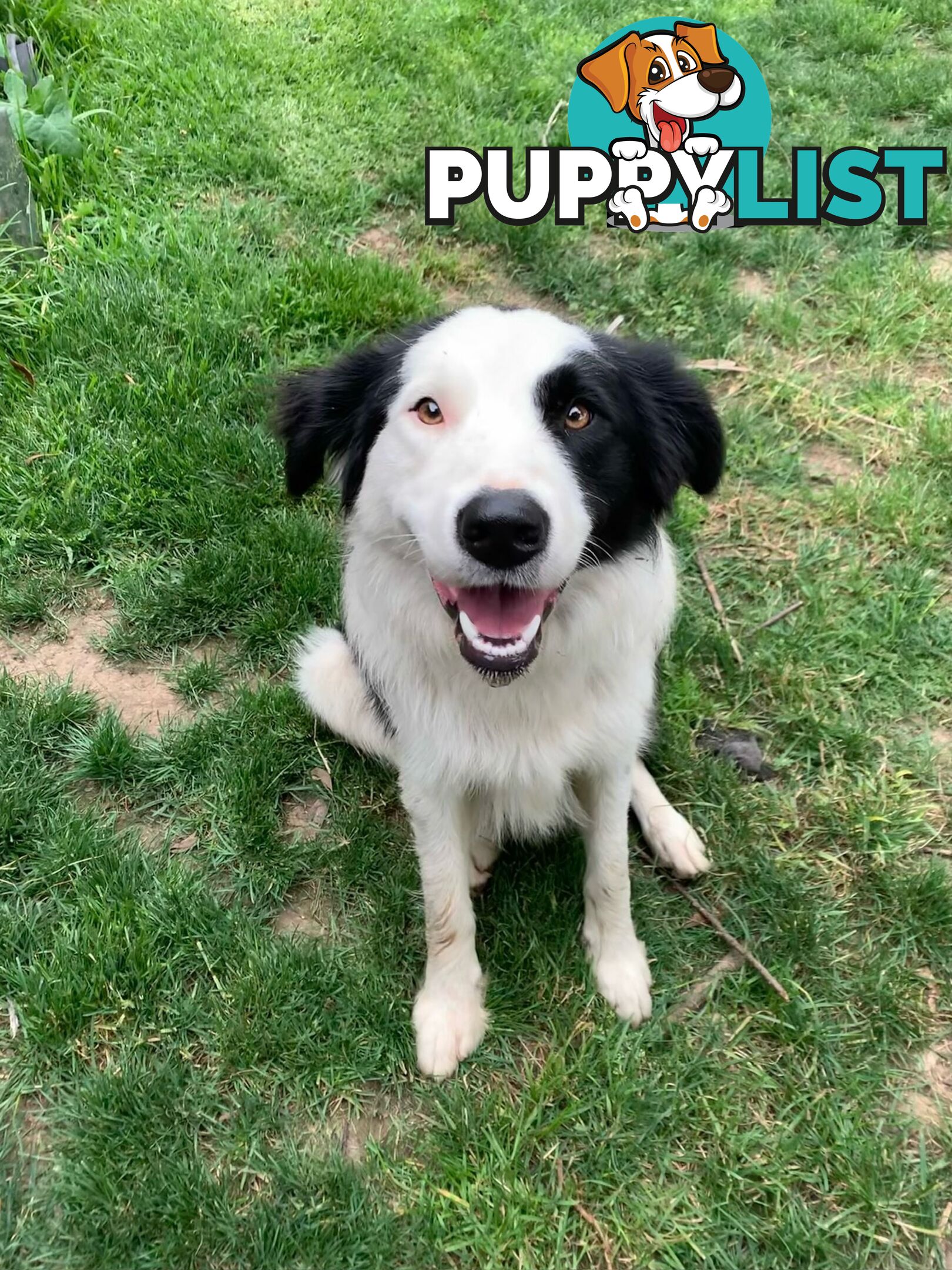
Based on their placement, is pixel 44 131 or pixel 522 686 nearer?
pixel 522 686

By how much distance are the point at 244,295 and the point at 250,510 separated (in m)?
1.11

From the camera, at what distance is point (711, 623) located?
2873mm

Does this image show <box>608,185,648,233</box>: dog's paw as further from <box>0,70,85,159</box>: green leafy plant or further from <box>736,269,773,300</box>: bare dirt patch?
<box>0,70,85,159</box>: green leafy plant

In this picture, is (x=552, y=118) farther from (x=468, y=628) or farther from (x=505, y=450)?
(x=468, y=628)

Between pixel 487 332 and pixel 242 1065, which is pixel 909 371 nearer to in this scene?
pixel 487 332

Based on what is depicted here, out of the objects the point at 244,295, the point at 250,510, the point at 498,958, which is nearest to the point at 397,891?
the point at 498,958

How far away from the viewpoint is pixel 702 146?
14.9ft

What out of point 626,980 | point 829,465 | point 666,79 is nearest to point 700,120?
point 666,79

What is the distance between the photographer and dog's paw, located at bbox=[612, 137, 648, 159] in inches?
177

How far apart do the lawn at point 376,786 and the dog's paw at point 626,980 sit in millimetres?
42

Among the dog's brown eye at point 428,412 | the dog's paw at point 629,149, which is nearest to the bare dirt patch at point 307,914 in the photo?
the dog's brown eye at point 428,412

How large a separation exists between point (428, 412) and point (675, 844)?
1.27 metres

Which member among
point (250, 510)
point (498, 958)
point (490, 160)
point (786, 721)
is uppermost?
point (490, 160)

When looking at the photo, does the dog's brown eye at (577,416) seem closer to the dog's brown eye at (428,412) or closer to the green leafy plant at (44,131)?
the dog's brown eye at (428,412)
